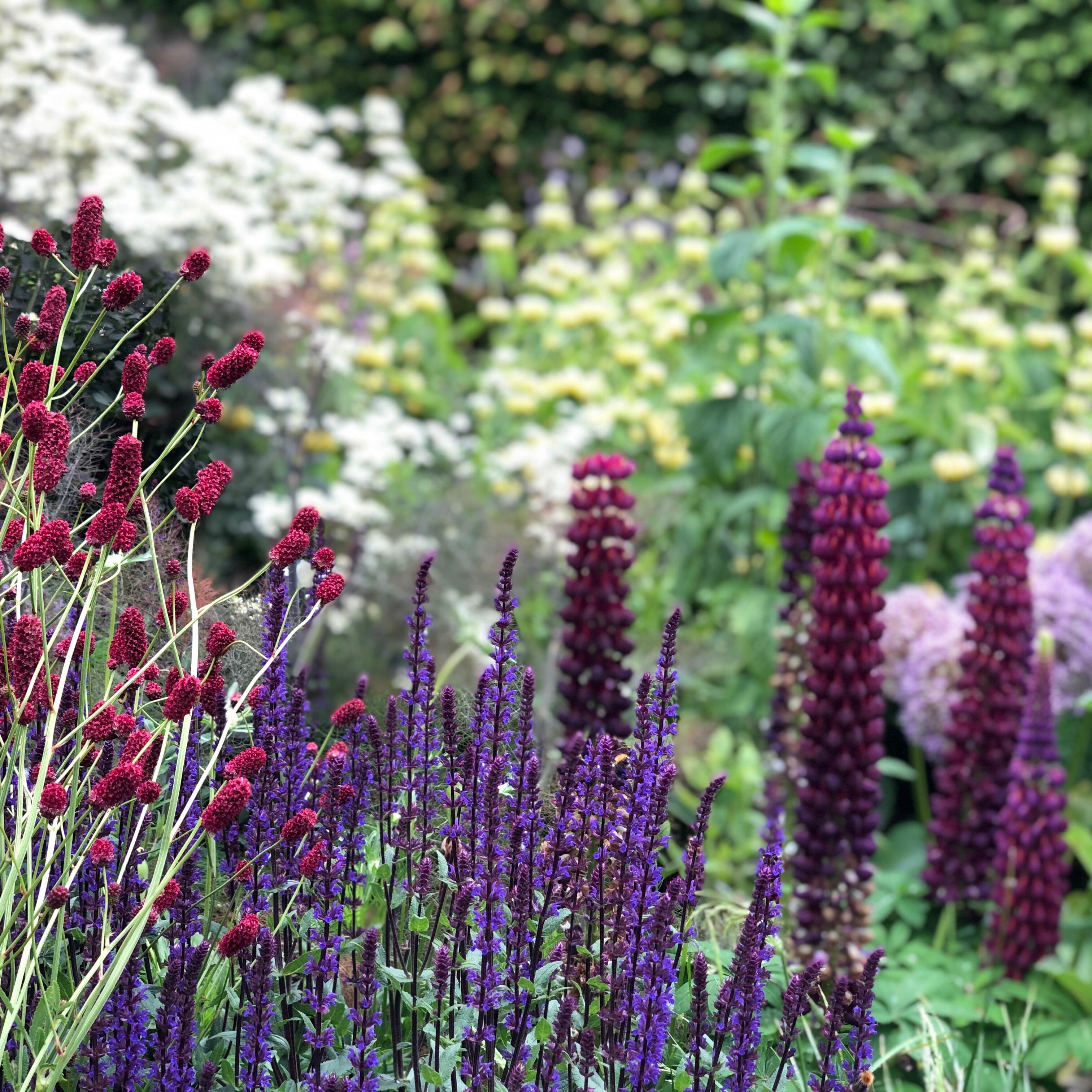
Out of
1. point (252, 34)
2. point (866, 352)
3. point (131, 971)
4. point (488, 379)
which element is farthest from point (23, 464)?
point (252, 34)

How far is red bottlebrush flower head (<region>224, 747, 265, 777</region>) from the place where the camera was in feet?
4.56

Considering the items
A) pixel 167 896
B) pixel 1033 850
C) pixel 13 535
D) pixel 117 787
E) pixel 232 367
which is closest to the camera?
pixel 117 787

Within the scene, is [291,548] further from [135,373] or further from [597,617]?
[597,617]

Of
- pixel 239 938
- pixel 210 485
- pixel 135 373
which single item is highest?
pixel 135 373

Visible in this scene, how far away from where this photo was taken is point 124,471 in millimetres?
1480

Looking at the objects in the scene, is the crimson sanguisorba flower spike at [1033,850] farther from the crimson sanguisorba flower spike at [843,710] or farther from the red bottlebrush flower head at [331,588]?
the red bottlebrush flower head at [331,588]

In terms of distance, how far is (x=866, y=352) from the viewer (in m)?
3.65

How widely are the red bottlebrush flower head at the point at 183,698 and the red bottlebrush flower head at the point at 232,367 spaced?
36 centimetres

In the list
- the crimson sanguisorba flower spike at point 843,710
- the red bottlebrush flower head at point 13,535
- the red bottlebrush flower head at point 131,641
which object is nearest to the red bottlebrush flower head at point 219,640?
the red bottlebrush flower head at point 131,641

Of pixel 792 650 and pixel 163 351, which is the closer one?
pixel 163 351

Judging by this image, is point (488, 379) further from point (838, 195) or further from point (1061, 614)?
point (1061, 614)

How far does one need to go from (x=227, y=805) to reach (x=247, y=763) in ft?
0.25

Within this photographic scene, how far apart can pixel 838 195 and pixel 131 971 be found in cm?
320

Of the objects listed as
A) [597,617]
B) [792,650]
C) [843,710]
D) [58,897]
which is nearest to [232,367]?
[58,897]
